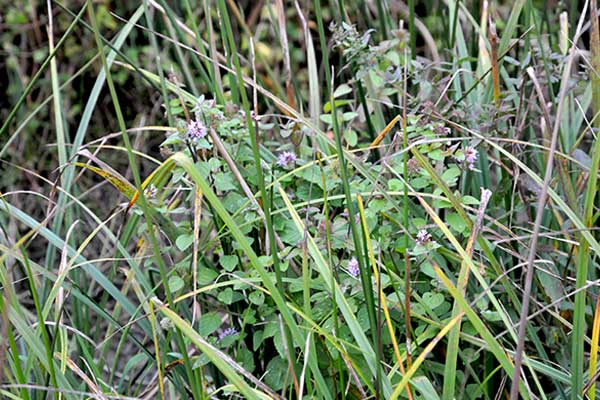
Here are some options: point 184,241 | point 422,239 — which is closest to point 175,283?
point 184,241

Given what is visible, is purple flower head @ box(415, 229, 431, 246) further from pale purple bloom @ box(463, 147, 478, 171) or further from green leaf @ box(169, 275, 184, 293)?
green leaf @ box(169, 275, 184, 293)

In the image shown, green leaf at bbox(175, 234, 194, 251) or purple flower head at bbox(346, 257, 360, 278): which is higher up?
green leaf at bbox(175, 234, 194, 251)

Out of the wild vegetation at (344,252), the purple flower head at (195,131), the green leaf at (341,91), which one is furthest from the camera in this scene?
the green leaf at (341,91)

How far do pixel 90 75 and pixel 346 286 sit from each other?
5.89 ft

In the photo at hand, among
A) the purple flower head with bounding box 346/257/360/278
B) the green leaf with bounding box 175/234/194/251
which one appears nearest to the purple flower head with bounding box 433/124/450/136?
the purple flower head with bounding box 346/257/360/278

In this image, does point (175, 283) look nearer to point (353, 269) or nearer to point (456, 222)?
point (353, 269)

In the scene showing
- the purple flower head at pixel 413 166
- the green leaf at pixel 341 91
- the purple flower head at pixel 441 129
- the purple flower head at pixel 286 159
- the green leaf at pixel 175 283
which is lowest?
the green leaf at pixel 175 283

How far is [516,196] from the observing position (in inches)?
49.4

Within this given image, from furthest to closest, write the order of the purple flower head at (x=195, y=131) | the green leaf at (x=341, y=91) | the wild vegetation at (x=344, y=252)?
the green leaf at (x=341, y=91) → the purple flower head at (x=195, y=131) → the wild vegetation at (x=344, y=252)

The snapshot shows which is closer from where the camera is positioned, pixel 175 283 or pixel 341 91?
pixel 175 283

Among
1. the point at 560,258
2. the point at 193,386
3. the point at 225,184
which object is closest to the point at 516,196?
the point at 560,258

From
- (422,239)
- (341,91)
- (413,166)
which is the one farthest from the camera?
(341,91)

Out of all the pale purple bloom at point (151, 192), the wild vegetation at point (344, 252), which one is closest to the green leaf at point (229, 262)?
the wild vegetation at point (344, 252)

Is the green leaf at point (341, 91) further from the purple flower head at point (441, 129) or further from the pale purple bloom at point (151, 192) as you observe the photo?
the pale purple bloom at point (151, 192)
